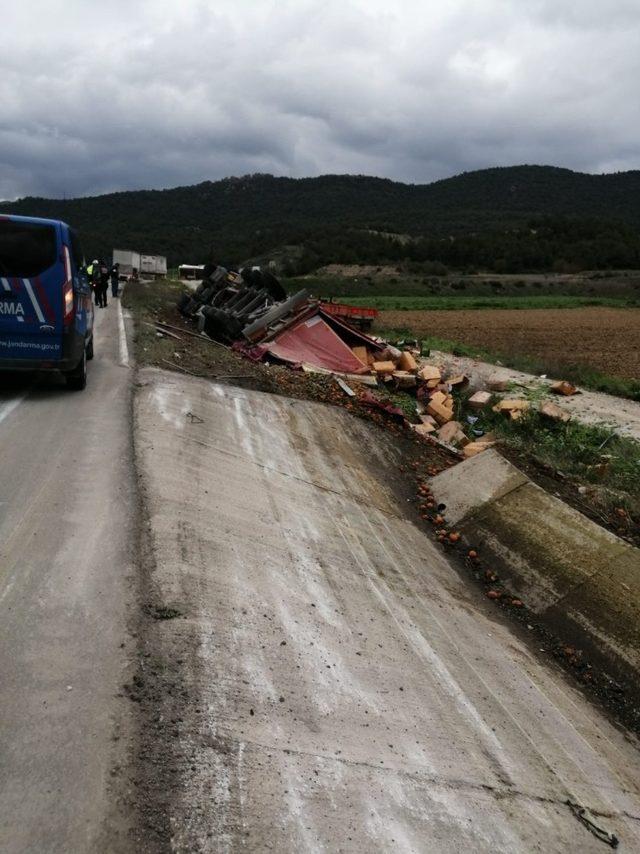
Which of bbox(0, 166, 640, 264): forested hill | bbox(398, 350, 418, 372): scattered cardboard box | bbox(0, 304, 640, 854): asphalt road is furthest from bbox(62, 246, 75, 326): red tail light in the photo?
bbox(0, 166, 640, 264): forested hill

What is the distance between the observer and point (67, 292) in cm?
860

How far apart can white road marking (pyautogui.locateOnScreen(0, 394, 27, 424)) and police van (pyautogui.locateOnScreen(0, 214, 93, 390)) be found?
42cm

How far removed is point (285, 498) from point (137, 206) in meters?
156

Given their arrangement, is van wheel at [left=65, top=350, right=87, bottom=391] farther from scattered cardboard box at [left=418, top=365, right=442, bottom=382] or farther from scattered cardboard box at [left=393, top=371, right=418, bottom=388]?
scattered cardboard box at [left=418, top=365, right=442, bottom=382]

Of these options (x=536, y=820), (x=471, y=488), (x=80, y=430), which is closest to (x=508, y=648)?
(x=536, y=820)

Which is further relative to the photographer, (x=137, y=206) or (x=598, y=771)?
Answer: (x=137, y=206)

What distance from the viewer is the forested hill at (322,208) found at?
11288cm

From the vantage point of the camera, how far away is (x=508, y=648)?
5.79 metres

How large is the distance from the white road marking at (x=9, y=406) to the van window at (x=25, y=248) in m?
1.60

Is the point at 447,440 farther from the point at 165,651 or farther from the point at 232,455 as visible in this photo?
the point at 165,651

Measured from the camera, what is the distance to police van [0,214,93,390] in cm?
827

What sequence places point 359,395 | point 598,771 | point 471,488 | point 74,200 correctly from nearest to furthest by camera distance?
point 598,771 < point 471,488 < point 359,395 < point 74,200

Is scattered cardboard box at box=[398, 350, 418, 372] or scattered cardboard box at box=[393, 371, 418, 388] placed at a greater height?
scattered cardboard box at box=[398, 350, 418, 372]

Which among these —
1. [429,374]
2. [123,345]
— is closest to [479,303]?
[429,374]
